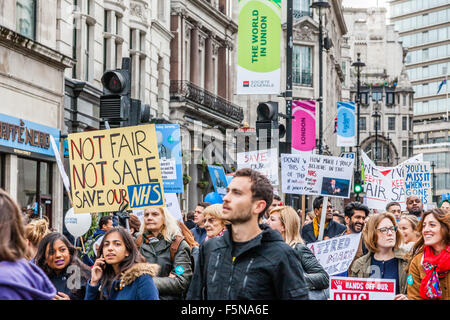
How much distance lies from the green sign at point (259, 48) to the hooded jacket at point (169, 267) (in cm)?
1156

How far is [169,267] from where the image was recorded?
8.46 metres

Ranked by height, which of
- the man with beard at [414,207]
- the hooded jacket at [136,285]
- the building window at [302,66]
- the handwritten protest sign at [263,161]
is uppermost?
the building window at [302,66]

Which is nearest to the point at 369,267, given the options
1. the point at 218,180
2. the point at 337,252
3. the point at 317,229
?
the point at 337,252

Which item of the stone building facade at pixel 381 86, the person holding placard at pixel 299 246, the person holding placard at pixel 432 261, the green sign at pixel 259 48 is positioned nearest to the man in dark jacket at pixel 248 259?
the person holding placard at pixel 432 261

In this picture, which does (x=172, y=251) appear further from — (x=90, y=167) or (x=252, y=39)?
(x=252, y=39)

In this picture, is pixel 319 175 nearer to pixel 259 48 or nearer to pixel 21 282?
pixel 259 48

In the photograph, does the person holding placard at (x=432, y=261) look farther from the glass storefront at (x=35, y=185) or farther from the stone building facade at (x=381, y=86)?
the stone building facade at (x=381, y=86)

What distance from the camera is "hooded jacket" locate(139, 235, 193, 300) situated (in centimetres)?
808

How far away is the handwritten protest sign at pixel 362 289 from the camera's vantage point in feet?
24.9

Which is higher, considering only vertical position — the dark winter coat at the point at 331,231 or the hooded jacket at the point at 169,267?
the dark winter coat at the point at 331,231

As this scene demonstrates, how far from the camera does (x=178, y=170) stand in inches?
557

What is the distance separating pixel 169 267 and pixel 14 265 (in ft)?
14.8

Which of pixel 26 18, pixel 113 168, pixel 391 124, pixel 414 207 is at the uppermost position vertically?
pixel 391 124
